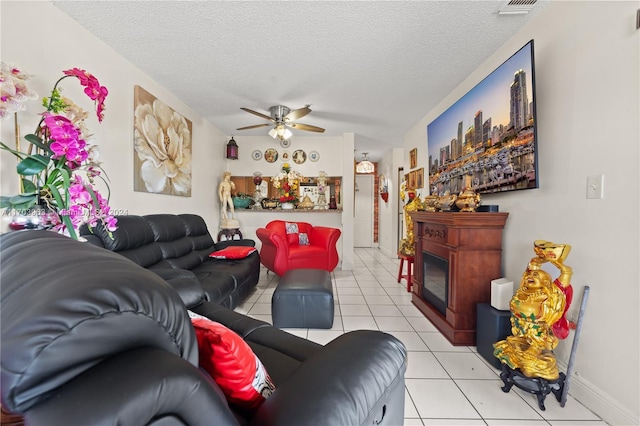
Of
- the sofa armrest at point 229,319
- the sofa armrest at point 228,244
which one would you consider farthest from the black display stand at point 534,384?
the sofa armrest at point 228,244

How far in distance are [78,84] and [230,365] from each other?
2.50 m

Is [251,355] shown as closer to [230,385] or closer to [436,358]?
[230,385]

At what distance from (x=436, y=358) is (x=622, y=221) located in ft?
4.57

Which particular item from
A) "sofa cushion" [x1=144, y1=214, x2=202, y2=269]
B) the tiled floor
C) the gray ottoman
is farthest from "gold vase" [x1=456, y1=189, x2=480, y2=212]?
"sofa cushion" [x1=144, y1=214, x2=202, y2=269]

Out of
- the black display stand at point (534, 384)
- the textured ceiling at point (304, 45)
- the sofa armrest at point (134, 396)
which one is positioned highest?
the textured ceiling at point (304, 45)

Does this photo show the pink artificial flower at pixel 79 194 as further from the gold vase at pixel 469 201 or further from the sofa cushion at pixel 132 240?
the gold vase at pixel 469 201

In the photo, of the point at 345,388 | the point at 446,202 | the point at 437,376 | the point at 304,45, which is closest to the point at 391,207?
the point at 446,202

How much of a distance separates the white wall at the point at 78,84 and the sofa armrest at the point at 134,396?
194 cm

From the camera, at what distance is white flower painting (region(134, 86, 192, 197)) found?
8.57ft

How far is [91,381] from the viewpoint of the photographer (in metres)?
0.37

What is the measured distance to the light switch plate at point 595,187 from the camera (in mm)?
1423

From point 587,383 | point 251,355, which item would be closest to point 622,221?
point 587,383

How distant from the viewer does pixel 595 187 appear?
57.3 inches

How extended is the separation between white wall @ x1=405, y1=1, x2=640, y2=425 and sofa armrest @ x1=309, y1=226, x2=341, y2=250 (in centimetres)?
253
